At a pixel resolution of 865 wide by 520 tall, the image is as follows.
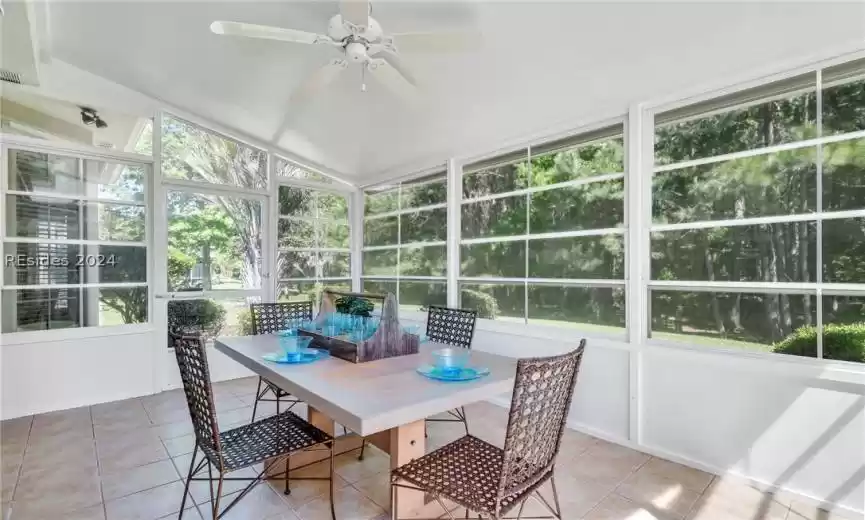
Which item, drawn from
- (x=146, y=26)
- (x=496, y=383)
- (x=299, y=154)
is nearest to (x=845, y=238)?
(x=496, y=383)

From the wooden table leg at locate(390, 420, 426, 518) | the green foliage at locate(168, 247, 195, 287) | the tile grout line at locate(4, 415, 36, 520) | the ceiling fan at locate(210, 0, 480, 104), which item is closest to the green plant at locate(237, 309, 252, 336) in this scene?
the green foliage at locate(168, 247, 195, 287)

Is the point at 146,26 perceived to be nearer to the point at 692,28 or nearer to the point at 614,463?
the point at 692,28

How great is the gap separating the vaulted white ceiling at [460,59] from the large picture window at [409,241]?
46 centimetres

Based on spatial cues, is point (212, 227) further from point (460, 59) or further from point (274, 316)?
point (460, 59)

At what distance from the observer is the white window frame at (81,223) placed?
11.7 ft

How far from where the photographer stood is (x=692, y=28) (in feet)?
7.45

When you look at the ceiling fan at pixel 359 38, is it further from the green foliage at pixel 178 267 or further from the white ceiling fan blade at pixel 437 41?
the green foliage at pixel 178 267

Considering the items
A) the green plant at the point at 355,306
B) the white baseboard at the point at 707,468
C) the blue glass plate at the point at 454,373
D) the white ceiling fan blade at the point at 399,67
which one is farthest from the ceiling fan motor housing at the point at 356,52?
the white baseboard at the point at 707,468

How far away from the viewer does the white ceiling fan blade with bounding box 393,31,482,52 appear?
2.16m

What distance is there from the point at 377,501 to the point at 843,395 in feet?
8.02

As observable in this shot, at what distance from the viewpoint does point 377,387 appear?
180 centimetres

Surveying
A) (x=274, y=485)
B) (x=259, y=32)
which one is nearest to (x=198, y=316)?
(x=274, y=485)

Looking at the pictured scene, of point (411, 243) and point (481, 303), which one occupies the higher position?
point (411, 243)

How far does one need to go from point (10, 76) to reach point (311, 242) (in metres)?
2.98
